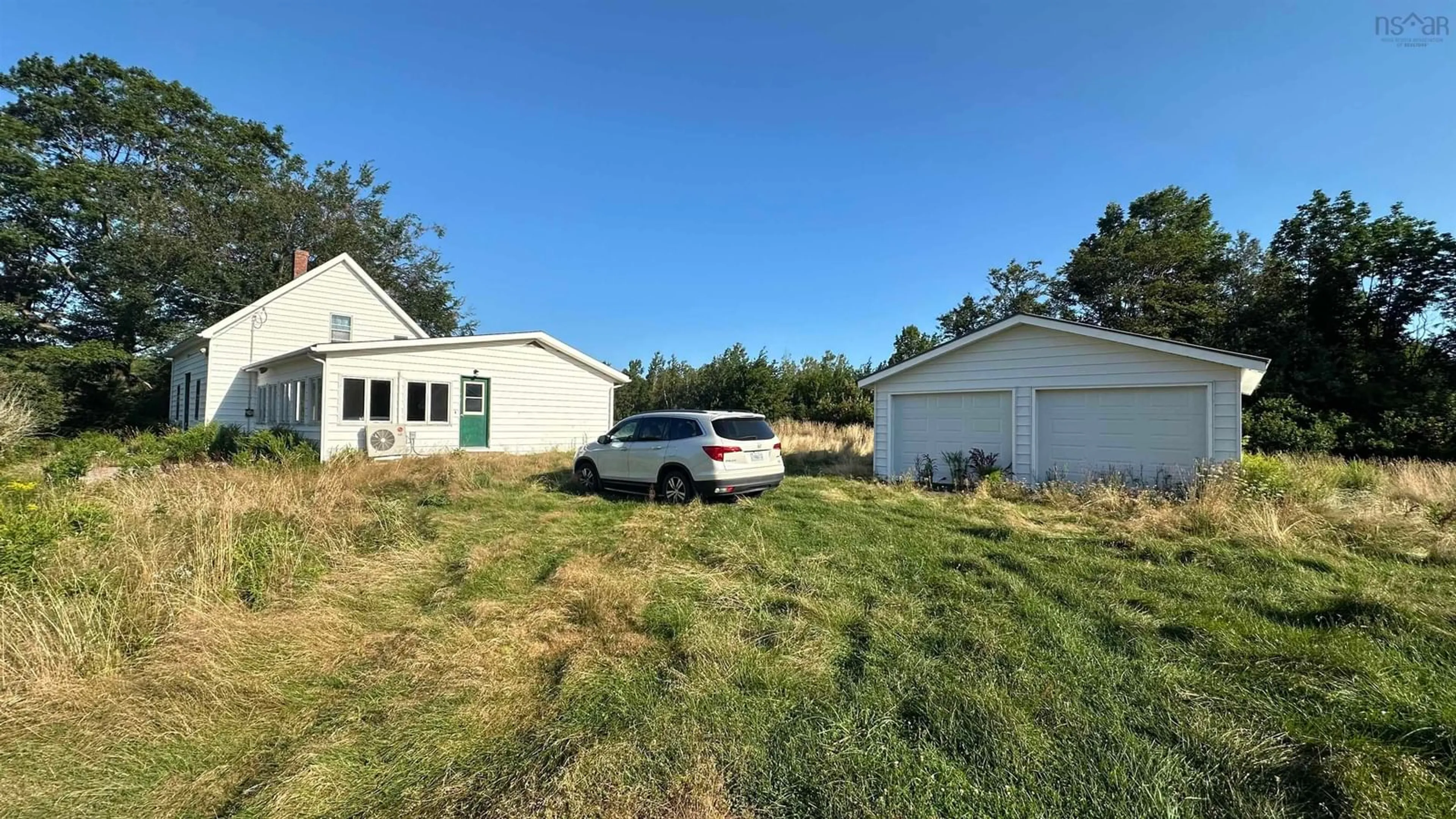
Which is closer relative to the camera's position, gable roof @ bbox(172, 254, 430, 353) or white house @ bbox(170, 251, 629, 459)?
white house @ bbox(170, 251, 629, 459)

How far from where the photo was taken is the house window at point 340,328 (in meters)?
20.0

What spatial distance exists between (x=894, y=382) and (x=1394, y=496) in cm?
804

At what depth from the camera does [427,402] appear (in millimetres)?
15406

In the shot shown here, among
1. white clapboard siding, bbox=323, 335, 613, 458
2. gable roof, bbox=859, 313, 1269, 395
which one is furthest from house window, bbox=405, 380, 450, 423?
gable roof, bbox=859, 313, 1269, 395

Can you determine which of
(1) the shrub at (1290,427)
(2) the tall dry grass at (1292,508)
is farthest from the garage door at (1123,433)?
(1) the shrub at (1290,427)

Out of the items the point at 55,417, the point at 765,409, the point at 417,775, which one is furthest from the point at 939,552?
the point at 55,417

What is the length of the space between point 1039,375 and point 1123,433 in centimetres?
175

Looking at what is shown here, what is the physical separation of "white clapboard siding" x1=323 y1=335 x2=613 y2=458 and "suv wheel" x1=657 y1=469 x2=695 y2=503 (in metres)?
9.18

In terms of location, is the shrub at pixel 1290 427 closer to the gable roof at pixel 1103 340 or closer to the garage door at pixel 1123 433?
the gable roof at pixel 1103 340

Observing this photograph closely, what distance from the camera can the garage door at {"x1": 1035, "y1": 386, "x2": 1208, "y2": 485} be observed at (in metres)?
9.59

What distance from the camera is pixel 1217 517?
7.06 meters

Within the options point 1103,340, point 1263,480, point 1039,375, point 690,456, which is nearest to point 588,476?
point 690,456

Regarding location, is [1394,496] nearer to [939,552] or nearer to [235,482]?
[939,552]

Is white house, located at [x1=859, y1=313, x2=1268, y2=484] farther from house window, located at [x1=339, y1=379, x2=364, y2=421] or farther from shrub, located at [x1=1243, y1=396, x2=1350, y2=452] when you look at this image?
house window, located at [x1=339, y1=379, x2=364, y2=421]
